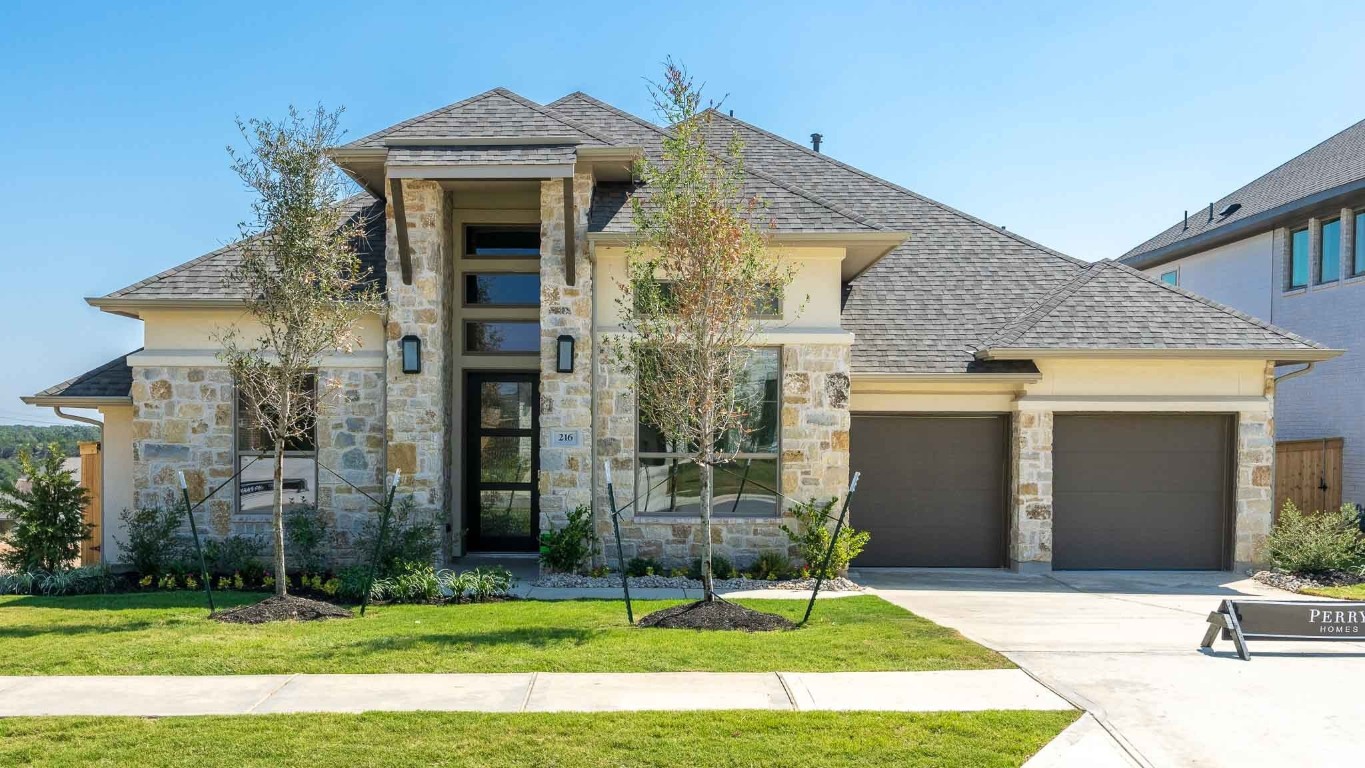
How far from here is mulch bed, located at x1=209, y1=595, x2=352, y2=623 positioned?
8.45 meters

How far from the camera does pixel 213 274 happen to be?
11445 millimetres

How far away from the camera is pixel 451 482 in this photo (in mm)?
12039

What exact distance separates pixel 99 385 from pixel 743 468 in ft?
27.4

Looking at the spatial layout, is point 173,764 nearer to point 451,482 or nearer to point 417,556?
point 417,556

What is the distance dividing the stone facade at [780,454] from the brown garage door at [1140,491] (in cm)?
334

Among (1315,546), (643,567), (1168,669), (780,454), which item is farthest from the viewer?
(1315,546)

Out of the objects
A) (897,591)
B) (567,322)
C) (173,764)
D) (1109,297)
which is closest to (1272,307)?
(1109,297)

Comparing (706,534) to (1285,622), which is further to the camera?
(706,534)

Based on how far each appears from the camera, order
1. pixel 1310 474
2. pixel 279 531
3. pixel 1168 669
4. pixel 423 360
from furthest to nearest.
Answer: pixel 1310 474 < pixel 423 360 < pixel 279 531 < pixel 1168 669

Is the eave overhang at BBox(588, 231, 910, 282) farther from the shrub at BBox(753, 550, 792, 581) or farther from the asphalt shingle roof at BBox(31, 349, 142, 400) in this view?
the asphalt shingle roof at BBox(31, 349, 142, 400)

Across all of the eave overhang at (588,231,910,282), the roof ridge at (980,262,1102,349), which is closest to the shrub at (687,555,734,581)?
the eave overhang at (588,231,910,282)

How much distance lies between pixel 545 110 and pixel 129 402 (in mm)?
6385

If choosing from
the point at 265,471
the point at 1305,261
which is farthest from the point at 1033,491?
the point at 265,471

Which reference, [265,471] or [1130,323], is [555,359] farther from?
[1130,323]
